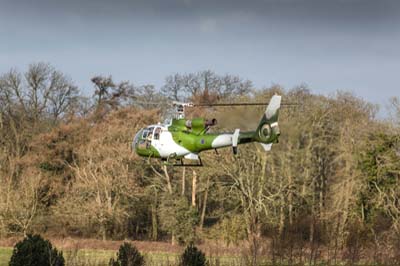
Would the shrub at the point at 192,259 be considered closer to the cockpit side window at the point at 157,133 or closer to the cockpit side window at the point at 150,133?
the cockpit side window at the point at 150,133

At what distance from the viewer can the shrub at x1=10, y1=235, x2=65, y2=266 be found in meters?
17.2

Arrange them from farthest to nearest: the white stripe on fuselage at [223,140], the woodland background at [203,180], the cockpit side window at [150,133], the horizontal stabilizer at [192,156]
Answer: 1. the woodland background at [203,180]
2. the cockpit side window at [150,133]
3. the horizontal stabilizer at [192,156]
4. the white stripe on fuselage at [223,140]

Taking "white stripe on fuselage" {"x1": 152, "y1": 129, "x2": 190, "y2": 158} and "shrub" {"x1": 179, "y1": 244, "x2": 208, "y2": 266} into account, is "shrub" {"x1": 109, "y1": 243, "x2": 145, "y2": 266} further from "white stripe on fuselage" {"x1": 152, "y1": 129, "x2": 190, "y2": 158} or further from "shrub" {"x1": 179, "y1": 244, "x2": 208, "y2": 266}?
"white stripe on fuselage" {"x1": 152, "y1": 129, "x2": 190, "y2": 158}

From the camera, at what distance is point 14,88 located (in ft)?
152

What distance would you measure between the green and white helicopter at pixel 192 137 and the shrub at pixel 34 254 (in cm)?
462

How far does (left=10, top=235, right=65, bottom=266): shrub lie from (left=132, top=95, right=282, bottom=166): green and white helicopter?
4619 mm

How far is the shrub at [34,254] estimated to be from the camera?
17156 mm

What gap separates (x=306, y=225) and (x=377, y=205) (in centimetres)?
625

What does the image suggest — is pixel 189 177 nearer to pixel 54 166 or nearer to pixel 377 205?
pixel 54 166

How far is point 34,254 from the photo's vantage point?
17266 mm

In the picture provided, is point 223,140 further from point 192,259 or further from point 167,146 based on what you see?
point 192,259

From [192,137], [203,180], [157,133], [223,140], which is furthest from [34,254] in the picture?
[203,180]

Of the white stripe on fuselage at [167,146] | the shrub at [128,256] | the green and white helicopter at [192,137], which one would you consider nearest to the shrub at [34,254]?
the shrub at [128,256]

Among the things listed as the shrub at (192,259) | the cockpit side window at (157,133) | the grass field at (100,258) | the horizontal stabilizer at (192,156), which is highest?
the cockpit side window at (157,133)
